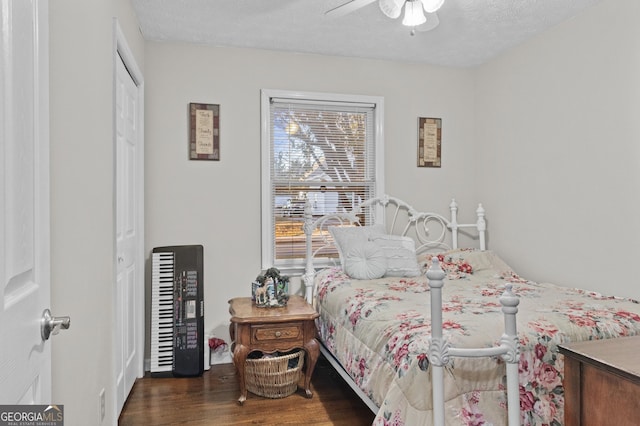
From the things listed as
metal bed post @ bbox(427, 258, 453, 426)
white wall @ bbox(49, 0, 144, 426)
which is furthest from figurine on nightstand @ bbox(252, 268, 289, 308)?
metal bed post @ bbox(427, 258, 453, 426)

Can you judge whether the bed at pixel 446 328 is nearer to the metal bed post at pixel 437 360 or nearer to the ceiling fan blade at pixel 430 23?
the metal bed post at pixel 437 360

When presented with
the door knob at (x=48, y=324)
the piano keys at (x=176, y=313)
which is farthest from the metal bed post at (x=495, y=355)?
the piano keys at (x=176, y=313)

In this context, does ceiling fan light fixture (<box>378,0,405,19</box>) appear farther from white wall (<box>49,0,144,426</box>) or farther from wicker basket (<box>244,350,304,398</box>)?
wicker basket (<box>244,350,304,398</box>)

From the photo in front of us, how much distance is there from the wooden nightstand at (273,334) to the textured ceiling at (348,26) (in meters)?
2.01

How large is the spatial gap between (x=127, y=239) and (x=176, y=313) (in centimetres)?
69

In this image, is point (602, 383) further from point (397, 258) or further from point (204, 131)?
point (204, 131)

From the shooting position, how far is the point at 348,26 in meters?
3.28

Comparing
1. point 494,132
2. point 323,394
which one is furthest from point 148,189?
point 494,132

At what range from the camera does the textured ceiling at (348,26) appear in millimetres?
2961

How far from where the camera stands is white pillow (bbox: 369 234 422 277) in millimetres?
3357

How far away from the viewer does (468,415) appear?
5.75ft

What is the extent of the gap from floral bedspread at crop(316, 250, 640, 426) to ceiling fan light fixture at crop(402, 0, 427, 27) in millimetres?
1572

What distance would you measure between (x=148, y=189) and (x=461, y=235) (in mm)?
2795

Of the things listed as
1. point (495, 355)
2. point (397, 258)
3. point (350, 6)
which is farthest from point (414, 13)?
point (495, 355)
